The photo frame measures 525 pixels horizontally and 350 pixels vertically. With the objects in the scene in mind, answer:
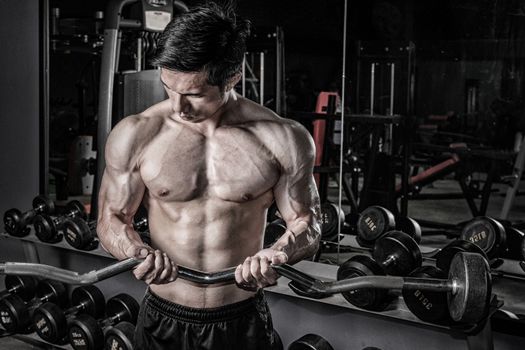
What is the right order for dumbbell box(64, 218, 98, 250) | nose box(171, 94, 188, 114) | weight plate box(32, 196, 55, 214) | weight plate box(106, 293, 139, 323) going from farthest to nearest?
weight plate box(32, 196, 55, 214), dumbbell box(64, 218, 98, 250), weight plate box(106, 293, 139, 323), nose box(171, 94, 188, 114)

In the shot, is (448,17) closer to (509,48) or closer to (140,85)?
(509,48)

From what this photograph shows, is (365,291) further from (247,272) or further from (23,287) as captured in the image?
(23,287)

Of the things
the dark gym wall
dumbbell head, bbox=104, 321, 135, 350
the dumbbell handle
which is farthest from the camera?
the dark gym wall

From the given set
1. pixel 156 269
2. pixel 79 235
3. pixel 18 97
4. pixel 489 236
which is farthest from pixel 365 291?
pixel 18 97

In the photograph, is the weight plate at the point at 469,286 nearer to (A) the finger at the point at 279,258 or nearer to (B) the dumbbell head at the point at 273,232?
(A) the finger at the point at 279,258

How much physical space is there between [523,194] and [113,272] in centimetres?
541

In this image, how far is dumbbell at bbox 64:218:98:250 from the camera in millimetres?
2881

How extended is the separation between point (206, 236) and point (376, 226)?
1.50 metres

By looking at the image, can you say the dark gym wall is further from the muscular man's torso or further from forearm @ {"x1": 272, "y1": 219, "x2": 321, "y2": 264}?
forearm @ {"x1": 272, "y1": 219, "x2": 321, "y2": 264}

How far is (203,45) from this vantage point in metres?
1.27

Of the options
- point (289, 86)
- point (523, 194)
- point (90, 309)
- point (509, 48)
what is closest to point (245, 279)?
point (90, 309)

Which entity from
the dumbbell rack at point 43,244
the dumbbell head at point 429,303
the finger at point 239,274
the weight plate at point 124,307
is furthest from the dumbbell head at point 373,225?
the finger at point 239,274

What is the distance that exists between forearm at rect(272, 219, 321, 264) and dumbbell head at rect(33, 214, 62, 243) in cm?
189

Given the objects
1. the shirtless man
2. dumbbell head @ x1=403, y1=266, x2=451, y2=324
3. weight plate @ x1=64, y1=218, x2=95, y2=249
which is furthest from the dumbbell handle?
weight plate @ x1=64, y1=218, x2=95, y2=249
